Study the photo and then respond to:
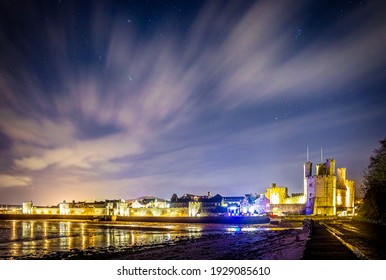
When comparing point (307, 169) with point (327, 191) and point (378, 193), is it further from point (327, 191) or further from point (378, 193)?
point (378, 193)

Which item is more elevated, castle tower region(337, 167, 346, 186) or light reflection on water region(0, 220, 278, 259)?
castle tower region(337, 167, 346, 186)

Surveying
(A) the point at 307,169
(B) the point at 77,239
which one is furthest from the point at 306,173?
(B) the point at 77,239

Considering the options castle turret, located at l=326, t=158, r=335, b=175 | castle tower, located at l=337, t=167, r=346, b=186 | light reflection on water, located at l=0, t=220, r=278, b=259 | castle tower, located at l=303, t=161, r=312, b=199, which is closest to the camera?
light reflection on water, located at l=0, t=220, r=278, b=259

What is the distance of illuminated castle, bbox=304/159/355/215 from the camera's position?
2682 inches

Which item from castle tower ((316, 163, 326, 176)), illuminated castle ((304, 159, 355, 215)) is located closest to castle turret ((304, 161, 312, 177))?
illuminated castle ((304, 159, 355, 215))

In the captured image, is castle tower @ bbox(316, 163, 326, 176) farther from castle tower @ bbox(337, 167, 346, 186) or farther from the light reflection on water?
the light reflection on water

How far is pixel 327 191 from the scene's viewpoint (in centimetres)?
6812

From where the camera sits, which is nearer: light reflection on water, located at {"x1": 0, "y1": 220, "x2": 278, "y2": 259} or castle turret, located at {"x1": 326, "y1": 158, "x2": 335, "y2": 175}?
light reflection on water, located at {"x1": 0, "y1": 220, "x2": 278, "y2": 259}

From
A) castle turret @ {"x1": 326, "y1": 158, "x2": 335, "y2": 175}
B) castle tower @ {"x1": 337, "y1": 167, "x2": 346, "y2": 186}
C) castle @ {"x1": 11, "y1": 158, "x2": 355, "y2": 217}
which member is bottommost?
castle @ {"x1": 11, "y1": 158, "x2": 355, "y2": 217}

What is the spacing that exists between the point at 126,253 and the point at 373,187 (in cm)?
3385
